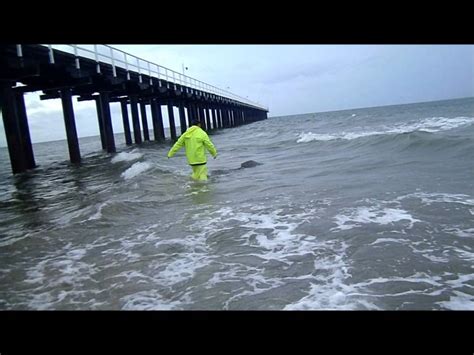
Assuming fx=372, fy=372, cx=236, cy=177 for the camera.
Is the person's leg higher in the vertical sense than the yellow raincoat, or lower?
lower

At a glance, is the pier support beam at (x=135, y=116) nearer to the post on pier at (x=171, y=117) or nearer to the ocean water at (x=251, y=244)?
the post on pier at (x=171, y=117)

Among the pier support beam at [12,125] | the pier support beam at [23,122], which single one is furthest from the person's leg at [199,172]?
the pier support beam at [23,122]

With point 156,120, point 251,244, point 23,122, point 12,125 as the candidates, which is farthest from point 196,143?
point 156,120

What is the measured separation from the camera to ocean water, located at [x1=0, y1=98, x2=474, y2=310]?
Answer: 10.4 feet

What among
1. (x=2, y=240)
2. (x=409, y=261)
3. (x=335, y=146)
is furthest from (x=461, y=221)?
(x=335, y=146)

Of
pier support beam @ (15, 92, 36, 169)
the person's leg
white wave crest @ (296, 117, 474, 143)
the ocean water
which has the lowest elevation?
the ocean water

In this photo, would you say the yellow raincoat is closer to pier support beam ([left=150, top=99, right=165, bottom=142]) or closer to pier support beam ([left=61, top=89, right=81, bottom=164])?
pier support beam ([left=61, top=89, right=81, bottom=164])

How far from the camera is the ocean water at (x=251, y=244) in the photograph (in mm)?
3174

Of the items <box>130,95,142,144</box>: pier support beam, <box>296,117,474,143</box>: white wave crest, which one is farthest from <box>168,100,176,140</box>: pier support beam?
<box>296,117,474,143</box>: white wave crest

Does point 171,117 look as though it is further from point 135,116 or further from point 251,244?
point 251,244

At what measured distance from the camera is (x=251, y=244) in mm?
4570
